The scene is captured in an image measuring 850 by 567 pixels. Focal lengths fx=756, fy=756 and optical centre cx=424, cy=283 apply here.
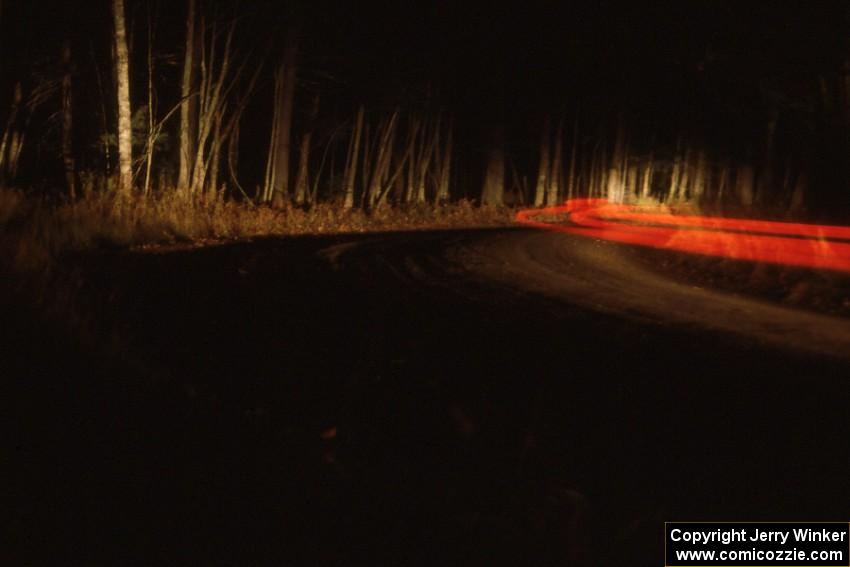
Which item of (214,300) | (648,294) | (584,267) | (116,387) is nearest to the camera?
(116,387)

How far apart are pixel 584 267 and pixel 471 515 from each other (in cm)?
1067

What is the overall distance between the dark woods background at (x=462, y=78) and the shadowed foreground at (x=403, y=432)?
11390 mm

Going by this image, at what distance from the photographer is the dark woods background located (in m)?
23.3

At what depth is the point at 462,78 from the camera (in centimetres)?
3844

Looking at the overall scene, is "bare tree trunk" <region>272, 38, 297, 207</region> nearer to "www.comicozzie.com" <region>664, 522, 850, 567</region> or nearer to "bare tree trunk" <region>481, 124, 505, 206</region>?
"bare tree trunk" <region>481, 124, 505, 206</region>

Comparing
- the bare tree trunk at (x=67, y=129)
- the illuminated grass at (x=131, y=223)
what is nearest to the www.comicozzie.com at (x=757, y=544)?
the illuminated grass at (x=131, y=223)

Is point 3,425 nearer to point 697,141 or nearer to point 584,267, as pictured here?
point 584,267

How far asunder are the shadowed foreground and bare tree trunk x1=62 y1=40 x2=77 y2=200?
10234 mm

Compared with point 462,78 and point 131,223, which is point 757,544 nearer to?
point 131,223

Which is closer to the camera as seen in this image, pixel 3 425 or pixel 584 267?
pixel 3 425

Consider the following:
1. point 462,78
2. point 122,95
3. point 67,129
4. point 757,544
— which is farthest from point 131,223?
point 462,78

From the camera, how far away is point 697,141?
5319 centimetres

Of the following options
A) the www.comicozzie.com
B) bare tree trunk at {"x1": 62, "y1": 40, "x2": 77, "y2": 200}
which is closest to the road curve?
the www.comicozzie.com

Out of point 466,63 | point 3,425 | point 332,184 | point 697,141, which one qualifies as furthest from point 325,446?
point 697,141
